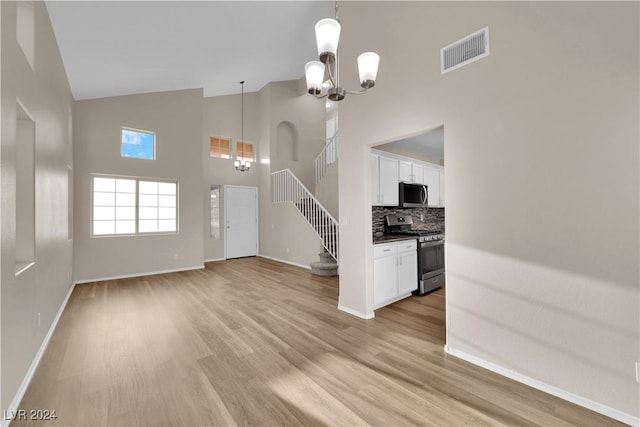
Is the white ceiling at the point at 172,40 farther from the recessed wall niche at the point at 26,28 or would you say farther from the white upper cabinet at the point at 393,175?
the white upper cabinet at the point at 393,175

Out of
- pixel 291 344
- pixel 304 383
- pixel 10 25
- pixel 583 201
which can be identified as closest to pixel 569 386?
pixel 583 201

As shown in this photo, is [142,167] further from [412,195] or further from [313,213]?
[412,195]

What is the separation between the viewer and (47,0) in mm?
2633

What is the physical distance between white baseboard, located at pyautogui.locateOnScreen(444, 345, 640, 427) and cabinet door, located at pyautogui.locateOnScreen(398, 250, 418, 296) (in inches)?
53.9

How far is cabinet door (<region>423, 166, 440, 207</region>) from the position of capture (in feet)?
16.7

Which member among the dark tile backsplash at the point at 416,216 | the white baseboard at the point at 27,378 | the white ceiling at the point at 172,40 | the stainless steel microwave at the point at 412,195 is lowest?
the white baseboard at the point at 27,378

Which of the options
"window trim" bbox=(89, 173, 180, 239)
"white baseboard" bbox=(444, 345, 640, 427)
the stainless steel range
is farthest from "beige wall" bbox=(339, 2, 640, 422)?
"window trim" bbox=(89, 173, 180, 239)

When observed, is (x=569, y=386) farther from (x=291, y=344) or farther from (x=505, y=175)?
(x=291, y=344)

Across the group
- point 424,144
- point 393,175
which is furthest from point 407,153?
point 393,175

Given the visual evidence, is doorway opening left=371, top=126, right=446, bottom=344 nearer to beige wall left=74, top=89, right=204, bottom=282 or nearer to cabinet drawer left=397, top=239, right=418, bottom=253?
cabinet drawer left=397, top=239, right=418, bottom=253

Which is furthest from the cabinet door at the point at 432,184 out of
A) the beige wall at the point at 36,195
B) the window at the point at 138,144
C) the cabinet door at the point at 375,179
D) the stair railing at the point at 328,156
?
the window at the point at 138,144

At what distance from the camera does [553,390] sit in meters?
1.90

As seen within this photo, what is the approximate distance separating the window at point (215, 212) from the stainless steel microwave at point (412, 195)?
5.01m

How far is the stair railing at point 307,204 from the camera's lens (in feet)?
18.8
